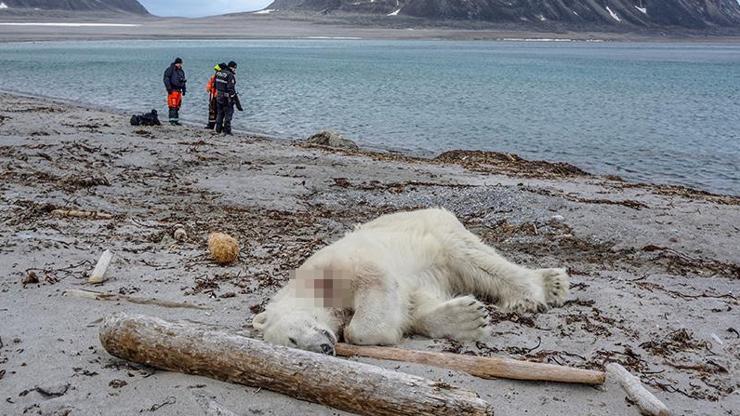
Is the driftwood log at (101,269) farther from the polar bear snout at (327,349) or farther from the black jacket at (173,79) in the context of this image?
the black jacket at (173,79)

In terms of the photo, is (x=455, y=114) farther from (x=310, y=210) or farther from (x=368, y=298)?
(x=368, y=298)

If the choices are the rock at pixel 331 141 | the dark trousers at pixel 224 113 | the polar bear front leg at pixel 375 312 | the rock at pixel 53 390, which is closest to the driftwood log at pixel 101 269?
the rock at pixel 53 390

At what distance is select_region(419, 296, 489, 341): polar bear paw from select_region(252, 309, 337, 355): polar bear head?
91cm

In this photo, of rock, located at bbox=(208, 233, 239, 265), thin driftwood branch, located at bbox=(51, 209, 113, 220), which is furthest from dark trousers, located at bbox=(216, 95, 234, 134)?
rock, located at bbox=(208, 233, 239, 265)

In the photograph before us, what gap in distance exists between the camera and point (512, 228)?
9.06m

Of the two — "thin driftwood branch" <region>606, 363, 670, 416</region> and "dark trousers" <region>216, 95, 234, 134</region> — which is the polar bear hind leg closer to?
"thin driftwood branch" <region>606, 363, 670, 416</region>

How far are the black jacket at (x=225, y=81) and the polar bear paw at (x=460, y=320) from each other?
16445 millimetres

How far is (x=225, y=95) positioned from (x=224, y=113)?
0.86 meters

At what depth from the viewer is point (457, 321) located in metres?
4.84

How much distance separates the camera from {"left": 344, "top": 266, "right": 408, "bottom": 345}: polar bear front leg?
14.7ft

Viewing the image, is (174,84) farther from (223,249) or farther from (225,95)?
(223,249)

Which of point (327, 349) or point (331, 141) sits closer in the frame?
point (327, 349)

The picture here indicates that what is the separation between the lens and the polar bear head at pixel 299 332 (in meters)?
3.96

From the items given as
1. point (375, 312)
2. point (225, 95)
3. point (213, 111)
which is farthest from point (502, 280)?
point (213, 111)
